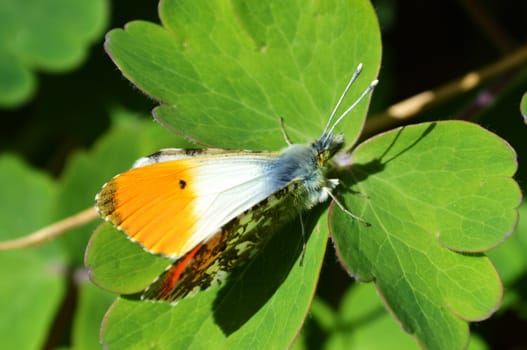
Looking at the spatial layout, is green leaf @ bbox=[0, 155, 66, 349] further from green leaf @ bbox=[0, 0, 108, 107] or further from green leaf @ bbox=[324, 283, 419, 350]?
green leaf @ bbox=[324, 283, 419, 350]

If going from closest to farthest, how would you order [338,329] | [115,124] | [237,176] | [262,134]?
[237,176]
[262,134]
[338,329]
[115,124]

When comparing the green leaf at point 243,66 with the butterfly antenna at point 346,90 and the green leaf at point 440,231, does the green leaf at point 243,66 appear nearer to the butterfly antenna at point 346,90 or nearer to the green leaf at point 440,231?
the butterfly antenna at point 346,90

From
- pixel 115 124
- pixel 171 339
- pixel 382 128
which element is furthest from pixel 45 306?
pixel 382 128

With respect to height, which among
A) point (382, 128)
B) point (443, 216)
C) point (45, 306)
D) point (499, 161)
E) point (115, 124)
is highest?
point (499, 161)

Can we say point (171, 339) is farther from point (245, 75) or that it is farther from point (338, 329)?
point (338, 329)

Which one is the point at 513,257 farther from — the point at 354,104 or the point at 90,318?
the point at 90,318

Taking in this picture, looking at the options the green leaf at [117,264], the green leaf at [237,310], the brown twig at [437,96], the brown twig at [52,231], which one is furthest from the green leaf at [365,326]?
the brown twig at [52,231]

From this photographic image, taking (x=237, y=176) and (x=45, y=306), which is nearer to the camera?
(x=237, y=176)
